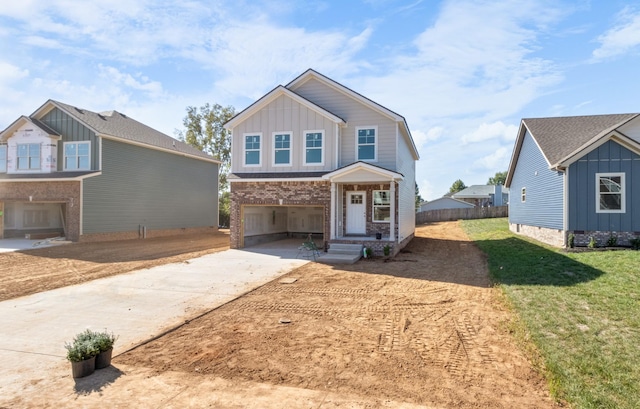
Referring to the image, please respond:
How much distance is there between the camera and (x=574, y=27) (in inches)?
426

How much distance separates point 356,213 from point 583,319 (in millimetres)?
10756

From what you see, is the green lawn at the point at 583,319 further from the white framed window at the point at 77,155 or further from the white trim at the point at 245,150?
the white framed window at the point at 77,155

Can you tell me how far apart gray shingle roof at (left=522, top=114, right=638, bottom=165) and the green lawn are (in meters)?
5.65

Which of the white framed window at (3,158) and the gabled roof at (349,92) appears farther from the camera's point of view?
the white framed window at (3,158)

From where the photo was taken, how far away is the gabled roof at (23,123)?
20.2 m

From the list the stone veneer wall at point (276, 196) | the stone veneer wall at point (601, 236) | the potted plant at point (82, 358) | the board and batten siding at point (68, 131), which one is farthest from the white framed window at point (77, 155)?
the stone veneer wall at point (601, 236)

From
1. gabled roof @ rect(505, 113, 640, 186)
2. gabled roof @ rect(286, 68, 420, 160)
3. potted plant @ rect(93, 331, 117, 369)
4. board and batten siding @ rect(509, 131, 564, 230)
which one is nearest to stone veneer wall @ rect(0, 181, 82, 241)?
gabled roof @ rect(286, 68, 420, 160)

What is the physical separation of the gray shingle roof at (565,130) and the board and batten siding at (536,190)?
0.56m

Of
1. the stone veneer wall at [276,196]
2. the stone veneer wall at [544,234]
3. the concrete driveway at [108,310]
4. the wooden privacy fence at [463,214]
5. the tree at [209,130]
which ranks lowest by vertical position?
the concrete driveway at [108,310]

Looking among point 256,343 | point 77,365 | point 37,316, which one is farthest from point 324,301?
point 37,316

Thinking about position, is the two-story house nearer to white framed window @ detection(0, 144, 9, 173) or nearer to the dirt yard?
the dirt yard

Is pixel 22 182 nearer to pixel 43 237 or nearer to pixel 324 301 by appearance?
pixel 43 237

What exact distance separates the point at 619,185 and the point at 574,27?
7037 millimetres

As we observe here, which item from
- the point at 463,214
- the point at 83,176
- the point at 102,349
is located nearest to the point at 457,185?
the point at 463,214
